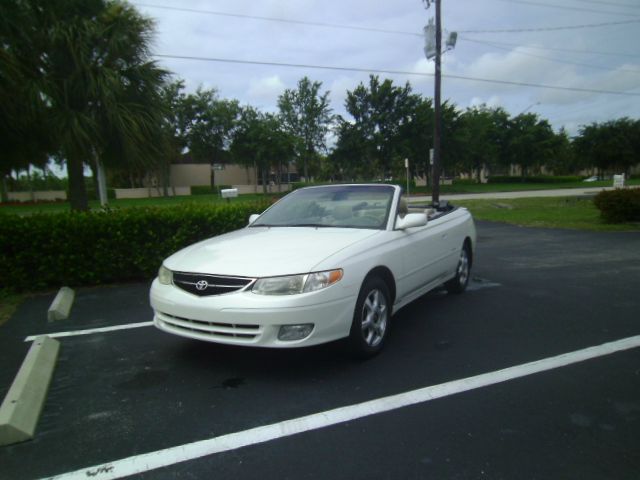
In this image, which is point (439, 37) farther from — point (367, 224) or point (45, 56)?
point (367, 224)

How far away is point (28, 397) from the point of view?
2973mm

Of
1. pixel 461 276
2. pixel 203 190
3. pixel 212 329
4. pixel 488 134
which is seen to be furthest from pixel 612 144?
pixel 212 329

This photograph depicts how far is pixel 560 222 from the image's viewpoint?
44.9 feet

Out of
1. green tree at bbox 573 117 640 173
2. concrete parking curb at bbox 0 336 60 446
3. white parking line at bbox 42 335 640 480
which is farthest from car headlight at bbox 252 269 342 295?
green tree at bbox 573 117 640 173

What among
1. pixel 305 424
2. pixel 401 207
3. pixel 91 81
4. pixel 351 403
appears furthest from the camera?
pixel 91 81

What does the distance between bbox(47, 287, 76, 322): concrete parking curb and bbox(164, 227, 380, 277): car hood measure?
2.19m

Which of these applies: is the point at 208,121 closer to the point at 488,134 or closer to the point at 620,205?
the point at 488,134

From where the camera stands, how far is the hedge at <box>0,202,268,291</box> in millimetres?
6109

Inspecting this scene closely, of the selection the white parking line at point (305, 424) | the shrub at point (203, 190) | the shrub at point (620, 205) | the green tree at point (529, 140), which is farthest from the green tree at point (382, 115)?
the white parking line at point (305, 424)

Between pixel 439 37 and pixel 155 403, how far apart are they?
51.5 ft

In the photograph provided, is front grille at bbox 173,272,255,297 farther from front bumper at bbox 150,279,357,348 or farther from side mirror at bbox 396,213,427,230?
side mirror at bbox 396,213,427,230

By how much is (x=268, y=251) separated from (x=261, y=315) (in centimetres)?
66

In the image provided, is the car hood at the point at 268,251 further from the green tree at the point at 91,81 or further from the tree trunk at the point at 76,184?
the tree trunk at the point at 76,184

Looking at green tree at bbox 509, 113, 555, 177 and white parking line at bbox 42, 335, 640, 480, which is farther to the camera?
green tree at bbox 509, 113, 555, 177
